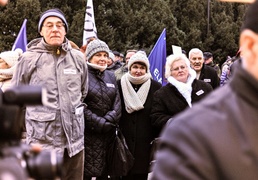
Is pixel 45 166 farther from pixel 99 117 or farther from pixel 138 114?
pixel 138 114

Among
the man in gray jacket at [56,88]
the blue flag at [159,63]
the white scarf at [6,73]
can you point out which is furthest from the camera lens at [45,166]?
the blue flag at [159,63]

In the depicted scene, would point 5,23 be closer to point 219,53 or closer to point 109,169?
point 219,53

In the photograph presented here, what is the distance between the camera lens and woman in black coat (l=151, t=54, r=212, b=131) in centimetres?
632

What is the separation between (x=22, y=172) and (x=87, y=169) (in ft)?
17.0

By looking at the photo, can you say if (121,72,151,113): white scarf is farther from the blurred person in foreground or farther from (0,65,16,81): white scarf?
the blurred person in foreground

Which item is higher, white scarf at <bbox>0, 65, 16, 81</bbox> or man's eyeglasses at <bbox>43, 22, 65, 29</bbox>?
man's eyeglasses at <bbox>43, 22, 65, 29</bbox>

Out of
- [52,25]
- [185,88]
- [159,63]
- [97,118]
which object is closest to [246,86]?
[52,25]

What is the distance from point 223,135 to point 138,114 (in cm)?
530

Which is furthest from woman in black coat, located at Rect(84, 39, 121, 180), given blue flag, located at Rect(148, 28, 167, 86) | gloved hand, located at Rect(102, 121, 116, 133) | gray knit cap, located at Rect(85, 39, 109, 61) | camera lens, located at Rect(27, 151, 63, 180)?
camera lens, located at Rect(27, 151, 63, 180)

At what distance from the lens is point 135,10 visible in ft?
123

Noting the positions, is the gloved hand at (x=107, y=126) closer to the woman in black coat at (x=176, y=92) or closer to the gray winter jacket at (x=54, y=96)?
the woman in black coat at (x=176, y=92)

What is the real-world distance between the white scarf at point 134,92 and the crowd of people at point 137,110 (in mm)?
12

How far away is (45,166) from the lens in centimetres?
158

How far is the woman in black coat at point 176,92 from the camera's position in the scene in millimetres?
6324
